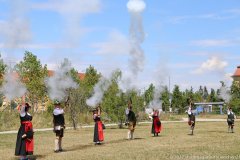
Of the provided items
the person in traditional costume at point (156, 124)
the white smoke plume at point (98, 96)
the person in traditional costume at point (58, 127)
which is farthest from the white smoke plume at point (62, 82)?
the person in traditional costume at point (58, 127)

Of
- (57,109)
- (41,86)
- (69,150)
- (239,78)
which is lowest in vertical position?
(69,150)

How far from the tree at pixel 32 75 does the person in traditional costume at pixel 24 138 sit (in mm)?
32253

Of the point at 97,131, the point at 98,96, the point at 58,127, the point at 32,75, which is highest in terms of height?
the point at 32,75

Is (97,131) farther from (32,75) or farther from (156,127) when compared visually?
(32,75)

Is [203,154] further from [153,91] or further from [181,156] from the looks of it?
[153,91]

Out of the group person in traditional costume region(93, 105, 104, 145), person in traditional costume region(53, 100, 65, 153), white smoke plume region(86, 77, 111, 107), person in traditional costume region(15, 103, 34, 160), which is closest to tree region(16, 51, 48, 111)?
white smoke plume region(86, 77, 111, 107)

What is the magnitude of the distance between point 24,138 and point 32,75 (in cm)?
3378

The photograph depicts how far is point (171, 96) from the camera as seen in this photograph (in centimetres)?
9325

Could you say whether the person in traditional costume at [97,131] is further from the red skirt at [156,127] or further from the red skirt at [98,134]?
the red skirt at [156,127]

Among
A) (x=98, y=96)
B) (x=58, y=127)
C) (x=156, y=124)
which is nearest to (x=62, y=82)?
(x=98, y=96)

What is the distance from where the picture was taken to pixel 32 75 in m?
48.8

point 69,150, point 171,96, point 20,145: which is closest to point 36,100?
point 69,150

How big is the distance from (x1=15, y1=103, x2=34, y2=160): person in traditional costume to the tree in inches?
1270

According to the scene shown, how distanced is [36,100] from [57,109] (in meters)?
31.2
